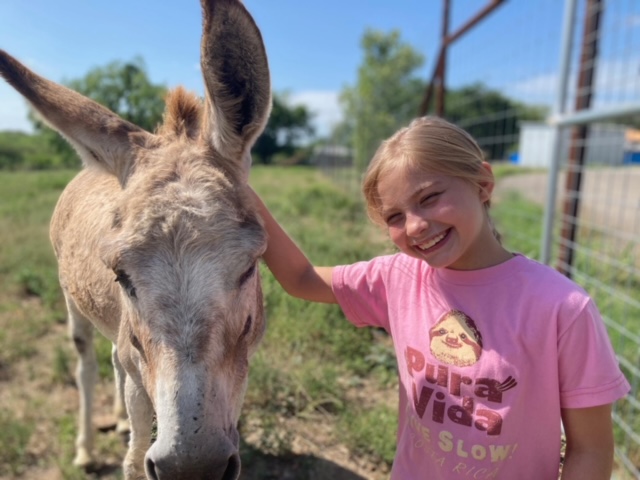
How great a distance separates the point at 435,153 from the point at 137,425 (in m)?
1.90

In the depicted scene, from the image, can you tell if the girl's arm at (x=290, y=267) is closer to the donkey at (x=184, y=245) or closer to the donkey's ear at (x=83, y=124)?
the donkey at (x=184, y=245)

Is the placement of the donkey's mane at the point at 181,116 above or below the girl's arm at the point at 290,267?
above

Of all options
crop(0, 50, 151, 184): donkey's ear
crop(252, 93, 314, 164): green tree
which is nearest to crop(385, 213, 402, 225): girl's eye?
crop(0, 50, 151, 184): donkey's ear

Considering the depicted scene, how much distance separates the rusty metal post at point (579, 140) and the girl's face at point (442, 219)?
113 inches

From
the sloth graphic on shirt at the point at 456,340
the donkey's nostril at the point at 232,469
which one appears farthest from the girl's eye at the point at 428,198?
the donkey's nostril at the point at 232,469

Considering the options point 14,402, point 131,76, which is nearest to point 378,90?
point 131,76

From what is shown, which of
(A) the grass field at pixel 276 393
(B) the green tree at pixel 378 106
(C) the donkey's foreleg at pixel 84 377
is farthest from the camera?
(B) the green tree at pixel 378 106

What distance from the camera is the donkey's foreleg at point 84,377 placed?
337 cm

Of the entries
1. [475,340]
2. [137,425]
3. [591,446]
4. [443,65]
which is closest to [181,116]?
[137,425]

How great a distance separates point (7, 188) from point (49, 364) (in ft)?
48.4

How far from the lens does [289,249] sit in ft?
7.43

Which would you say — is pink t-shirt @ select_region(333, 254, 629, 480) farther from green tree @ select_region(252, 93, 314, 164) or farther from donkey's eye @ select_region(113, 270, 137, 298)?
green tree @ select_region(252, 93, 314, 164)

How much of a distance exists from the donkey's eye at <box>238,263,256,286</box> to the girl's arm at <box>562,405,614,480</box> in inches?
45.5

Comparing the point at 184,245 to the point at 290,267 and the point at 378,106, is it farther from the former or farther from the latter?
the point at 378,106
